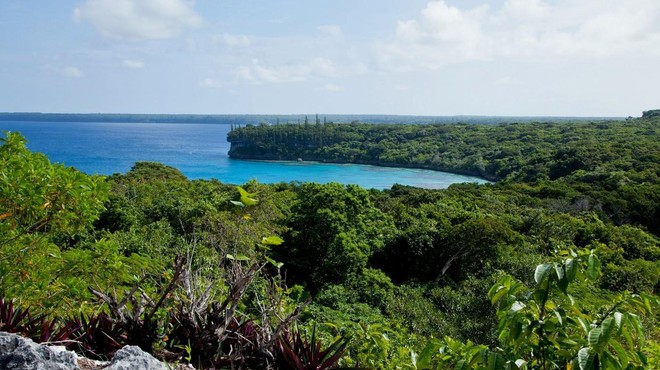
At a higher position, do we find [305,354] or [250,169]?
[305,354]

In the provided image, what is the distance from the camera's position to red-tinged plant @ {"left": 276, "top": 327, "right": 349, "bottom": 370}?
237 cm

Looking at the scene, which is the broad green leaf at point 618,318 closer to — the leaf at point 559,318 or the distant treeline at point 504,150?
A: the leaf at point 559,318

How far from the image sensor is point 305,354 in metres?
2.47

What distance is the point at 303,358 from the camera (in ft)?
8.10

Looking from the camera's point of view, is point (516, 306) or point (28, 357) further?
point (28, 357)

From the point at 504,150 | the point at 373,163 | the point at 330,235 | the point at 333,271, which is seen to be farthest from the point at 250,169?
the point at 333,271

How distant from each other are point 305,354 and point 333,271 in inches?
459

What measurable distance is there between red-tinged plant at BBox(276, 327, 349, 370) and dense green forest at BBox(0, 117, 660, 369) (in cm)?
1

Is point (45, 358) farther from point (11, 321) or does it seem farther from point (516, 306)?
point (516, 306)

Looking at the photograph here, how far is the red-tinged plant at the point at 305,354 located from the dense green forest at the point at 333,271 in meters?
0.01

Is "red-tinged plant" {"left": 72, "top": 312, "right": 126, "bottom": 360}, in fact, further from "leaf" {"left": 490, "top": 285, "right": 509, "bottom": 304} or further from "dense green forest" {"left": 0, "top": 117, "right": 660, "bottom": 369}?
"leaf" {"left": 490, "top": 285, "right": 509, "bottom": 304}

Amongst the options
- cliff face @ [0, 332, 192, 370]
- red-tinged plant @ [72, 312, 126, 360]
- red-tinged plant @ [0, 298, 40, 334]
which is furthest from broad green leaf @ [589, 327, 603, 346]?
red-tinged plant @ [0, 298, 40, 334]

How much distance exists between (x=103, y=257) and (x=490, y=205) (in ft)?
69.2

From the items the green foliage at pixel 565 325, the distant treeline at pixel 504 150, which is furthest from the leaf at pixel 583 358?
the distant treeline at pixel 504 150
